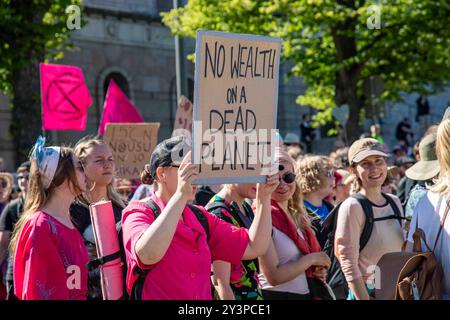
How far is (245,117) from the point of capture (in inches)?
187

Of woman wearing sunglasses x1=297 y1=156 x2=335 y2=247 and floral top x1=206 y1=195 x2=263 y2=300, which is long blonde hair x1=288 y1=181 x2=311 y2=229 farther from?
woman wearing sunglasses x1=297 y1=156 x2=335 y2=247

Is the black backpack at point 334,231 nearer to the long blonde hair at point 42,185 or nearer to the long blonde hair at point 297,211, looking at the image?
the long blonde hair at point 297,211

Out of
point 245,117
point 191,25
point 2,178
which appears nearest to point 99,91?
point 191,25

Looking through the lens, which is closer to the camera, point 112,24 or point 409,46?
point 409,46

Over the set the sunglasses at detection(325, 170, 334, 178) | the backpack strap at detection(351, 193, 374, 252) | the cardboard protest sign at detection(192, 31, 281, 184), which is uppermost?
the cardboard protest sign at detection(192, 31, 281, 184)

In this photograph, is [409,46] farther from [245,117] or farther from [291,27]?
[245,117]

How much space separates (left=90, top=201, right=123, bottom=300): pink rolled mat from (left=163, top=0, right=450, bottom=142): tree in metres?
15.5

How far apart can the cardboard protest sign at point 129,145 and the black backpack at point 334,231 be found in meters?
4.54

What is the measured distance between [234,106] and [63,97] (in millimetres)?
8910

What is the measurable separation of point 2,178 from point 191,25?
12037mm

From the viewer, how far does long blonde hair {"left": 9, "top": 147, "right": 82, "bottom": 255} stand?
4797mm

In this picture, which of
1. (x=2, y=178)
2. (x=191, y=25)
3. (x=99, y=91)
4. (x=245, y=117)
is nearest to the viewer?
(x=245, y=117)

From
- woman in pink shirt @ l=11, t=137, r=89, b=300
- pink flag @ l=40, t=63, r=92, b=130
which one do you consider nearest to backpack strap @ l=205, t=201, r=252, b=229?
woman in pink shirt @ l=11, t=137, r=89, b=300

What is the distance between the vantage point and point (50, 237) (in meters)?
4.57
